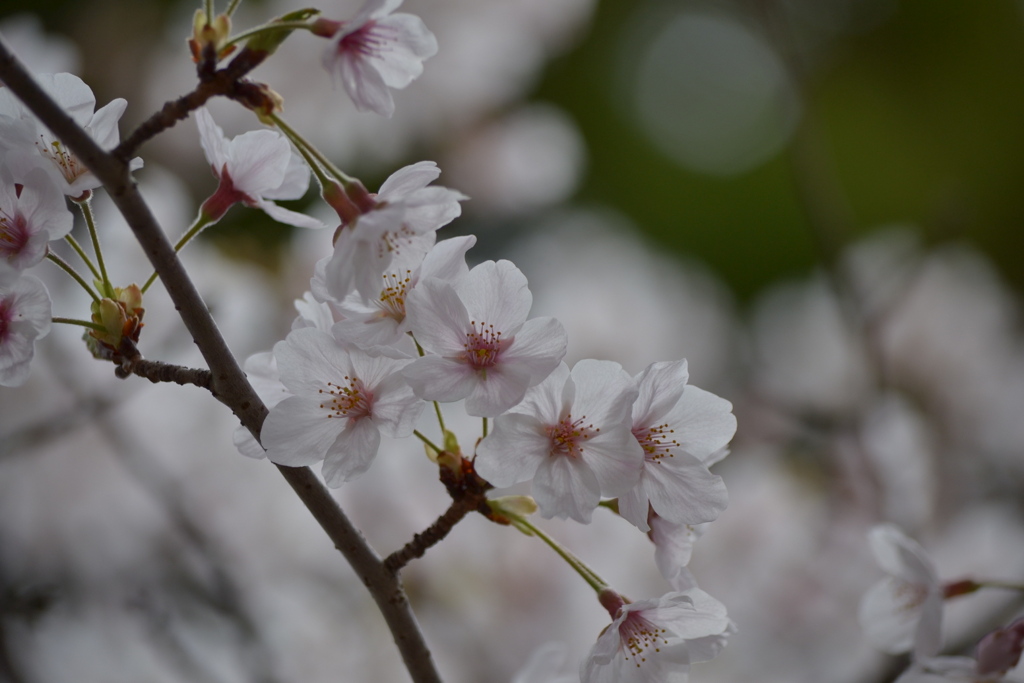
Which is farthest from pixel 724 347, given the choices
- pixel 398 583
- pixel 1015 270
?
pixel 398 583

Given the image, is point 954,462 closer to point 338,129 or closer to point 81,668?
point 338,129

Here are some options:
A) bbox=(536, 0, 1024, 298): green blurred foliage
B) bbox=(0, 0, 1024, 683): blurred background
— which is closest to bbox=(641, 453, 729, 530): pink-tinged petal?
bbox=(0, 0, 1024, 683): blurred background

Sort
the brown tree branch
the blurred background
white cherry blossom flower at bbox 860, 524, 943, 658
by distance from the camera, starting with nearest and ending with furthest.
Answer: the brown tree branch
white cherry blossom flower at bbox 860, 524, 943, 658
the blurred background

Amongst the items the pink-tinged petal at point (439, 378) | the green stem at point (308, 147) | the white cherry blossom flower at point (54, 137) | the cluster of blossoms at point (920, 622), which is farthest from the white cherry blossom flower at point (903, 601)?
the white cherry blossom flower at point (54, 137)

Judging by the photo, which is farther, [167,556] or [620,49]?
[620,49]

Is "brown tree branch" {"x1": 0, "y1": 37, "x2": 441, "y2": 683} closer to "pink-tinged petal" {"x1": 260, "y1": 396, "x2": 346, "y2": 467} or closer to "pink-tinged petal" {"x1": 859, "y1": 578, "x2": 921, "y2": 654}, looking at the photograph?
"pink-tinged petal" {"x1": 260, "y1": 396, "x2": 346, "y2": 467}
